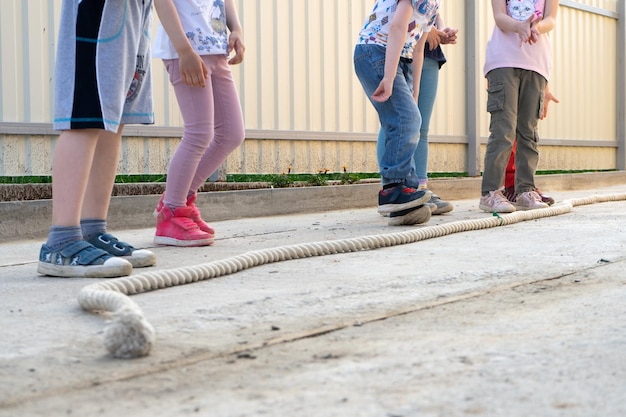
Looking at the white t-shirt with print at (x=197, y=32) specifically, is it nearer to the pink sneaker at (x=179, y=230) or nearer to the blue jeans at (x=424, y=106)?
the pink sneaker at (x=179, y=230)

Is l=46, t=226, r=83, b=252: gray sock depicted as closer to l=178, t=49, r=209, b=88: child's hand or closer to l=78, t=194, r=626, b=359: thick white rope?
l=78, t=194, r=626, b=359: thick white rope

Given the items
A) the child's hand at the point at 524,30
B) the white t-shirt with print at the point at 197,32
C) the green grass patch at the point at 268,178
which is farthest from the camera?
the green grass patch at the point at 268,178

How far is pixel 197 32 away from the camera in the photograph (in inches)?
166

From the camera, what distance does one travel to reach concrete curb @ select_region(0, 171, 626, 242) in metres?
5.00

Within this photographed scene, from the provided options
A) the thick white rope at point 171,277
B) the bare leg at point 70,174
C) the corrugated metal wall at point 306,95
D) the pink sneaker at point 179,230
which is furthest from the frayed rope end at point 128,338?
the corrugated metal wall at point 306,95

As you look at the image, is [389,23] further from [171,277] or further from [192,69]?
[171,277]

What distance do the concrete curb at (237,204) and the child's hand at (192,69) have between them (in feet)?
4.66

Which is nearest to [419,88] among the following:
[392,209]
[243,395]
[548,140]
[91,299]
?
[392,209]

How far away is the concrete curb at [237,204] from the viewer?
16.4ft

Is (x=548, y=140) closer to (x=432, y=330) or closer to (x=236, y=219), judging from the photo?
(x=236, y=219)

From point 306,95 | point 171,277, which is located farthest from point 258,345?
point 306,95

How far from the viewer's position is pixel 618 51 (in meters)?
13.4

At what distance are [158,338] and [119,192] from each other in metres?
4.11

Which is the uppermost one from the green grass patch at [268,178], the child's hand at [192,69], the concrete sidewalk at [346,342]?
the child's hand at [192,69]
